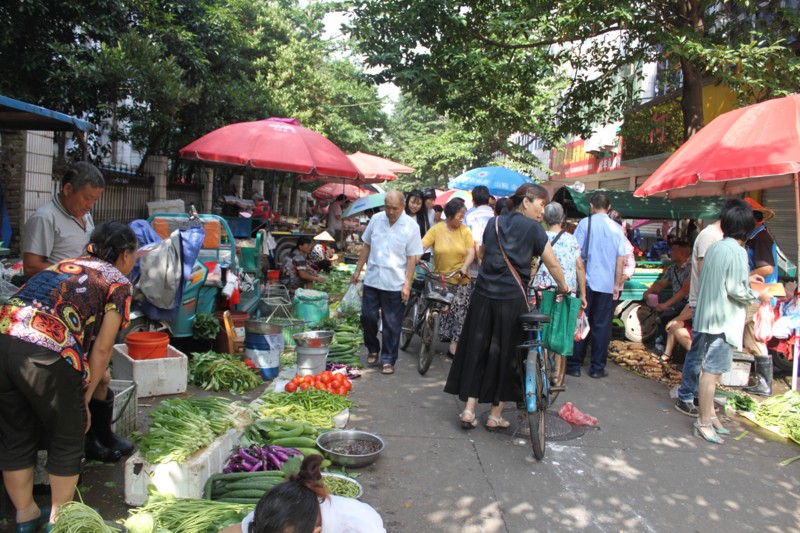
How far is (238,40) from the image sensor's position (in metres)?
15.6

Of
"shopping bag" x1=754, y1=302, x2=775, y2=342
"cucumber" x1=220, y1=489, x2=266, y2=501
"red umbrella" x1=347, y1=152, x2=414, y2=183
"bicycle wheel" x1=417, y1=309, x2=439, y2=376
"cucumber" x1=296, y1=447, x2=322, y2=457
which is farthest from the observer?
"red umbrella" x1=347, y1=152, x2=414, y2=183

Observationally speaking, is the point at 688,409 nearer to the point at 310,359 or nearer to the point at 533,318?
the point at 533,318

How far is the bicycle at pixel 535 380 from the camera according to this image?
15.2 ft

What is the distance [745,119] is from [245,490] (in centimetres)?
→ 597

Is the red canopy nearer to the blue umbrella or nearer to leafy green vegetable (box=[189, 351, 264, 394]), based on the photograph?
leafy green vegetable (box=[189, 351, 264, 394])

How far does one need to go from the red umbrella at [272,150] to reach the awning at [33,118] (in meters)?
3.54

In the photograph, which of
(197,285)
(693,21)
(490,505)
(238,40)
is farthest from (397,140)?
(490,505)

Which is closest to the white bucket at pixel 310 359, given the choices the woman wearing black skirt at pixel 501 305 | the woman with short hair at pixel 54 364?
the woman wearing black skirt at pixel 501 305

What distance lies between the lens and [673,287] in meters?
8.75

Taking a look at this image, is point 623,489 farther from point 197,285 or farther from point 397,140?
point 397,140

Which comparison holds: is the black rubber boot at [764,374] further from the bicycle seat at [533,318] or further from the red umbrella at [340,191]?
the red umbrella at [340,191]

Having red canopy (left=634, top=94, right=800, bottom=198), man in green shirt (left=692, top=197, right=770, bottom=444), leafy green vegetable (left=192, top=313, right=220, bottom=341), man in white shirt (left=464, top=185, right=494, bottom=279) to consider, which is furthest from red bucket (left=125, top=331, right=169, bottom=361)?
red canopy (left=634, top=94, right=800, bottom=198)

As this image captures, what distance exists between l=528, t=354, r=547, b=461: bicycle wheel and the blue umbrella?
8324mm

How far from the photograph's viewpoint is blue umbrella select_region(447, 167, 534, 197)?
12875 mm
